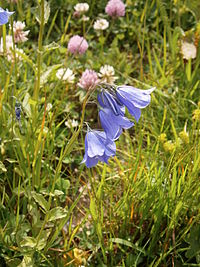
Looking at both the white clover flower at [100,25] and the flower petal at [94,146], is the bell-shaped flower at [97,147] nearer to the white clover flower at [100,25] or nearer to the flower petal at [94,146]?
the flower petal at [94,146]

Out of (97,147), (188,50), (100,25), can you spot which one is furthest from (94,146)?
(100,25)

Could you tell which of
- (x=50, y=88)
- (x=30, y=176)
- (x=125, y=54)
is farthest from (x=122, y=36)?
(x=30, y=176)

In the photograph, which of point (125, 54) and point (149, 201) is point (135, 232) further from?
point (125, 54)

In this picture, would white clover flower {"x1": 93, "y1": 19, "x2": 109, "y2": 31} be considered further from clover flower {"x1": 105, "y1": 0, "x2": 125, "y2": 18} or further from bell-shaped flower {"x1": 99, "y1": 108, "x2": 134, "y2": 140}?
bell-shaped flower {"x1": 99, "y1": 108, "x2": 134, "y2": 140}

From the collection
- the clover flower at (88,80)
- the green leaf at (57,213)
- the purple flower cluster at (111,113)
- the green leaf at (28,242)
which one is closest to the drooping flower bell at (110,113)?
the purple flower cluster at (111,113)

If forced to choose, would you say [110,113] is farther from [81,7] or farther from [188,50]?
[81,7]

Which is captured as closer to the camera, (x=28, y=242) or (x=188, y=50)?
(x=28, y=242)

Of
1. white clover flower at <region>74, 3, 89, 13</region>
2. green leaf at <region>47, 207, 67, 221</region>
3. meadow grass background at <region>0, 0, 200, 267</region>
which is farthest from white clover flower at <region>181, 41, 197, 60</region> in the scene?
green leaf at <region>47, 207, 67, 221</region>
